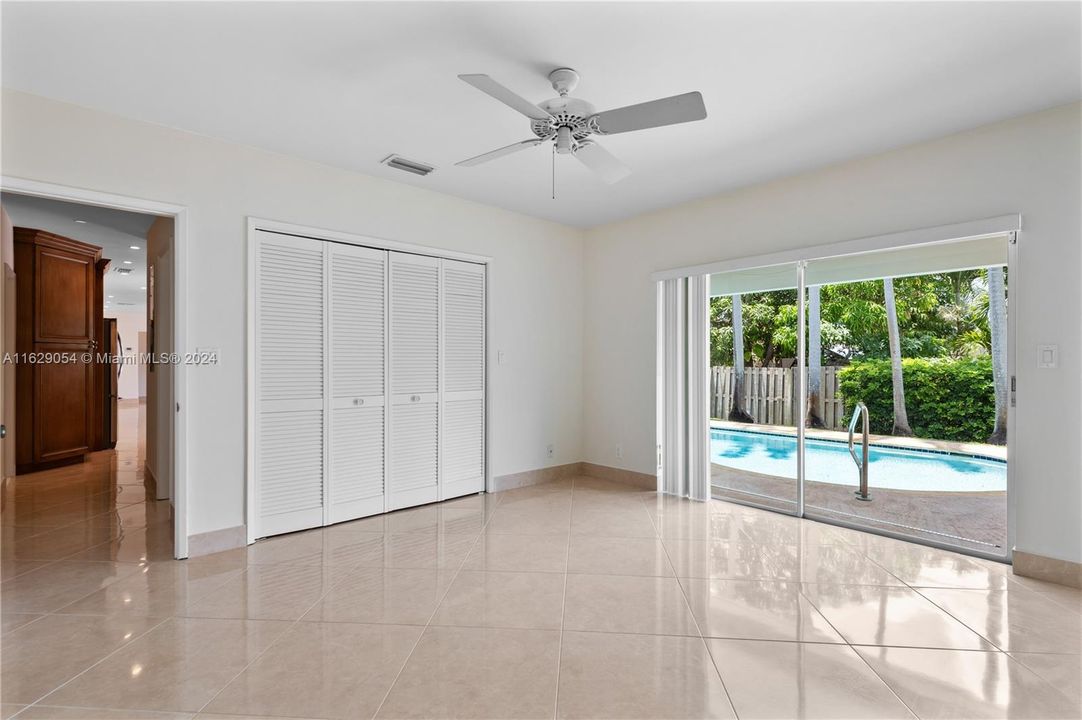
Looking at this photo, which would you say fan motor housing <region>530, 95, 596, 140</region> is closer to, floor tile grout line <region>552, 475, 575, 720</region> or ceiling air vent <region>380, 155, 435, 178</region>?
ceiling air vent <region>380, 155, 435, 178</region>

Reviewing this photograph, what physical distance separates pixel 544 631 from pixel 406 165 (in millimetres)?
3340

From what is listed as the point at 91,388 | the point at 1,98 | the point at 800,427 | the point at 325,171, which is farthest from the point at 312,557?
the point at 91,388

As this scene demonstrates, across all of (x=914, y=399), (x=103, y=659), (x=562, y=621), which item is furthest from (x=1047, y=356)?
(x=103, y=659)

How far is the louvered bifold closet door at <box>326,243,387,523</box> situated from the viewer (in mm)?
4012

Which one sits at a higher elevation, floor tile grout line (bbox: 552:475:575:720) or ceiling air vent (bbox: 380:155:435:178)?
ceiling air vent (bbox: 380:155:435:178)

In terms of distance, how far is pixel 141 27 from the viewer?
228cm

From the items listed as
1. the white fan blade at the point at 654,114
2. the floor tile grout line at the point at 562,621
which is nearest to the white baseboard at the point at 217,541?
the floor tile grout line at the point at 562,621

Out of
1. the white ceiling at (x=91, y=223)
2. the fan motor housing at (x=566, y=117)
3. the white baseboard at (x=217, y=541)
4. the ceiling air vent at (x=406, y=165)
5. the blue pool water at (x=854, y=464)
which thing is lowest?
the white baseboard at (x=217, y=541)

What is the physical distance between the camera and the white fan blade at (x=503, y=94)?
6.73ft

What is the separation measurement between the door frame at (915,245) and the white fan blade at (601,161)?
75.8 inches

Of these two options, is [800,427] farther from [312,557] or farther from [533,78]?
[312,557]

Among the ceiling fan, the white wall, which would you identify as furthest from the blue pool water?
the white wall

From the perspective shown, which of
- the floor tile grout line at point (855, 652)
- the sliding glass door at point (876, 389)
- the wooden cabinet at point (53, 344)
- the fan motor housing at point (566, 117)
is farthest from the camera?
the wooden cabinet at point (53, 344)

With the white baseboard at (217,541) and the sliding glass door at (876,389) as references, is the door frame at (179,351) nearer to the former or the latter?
the white baseboard at (217,541)
